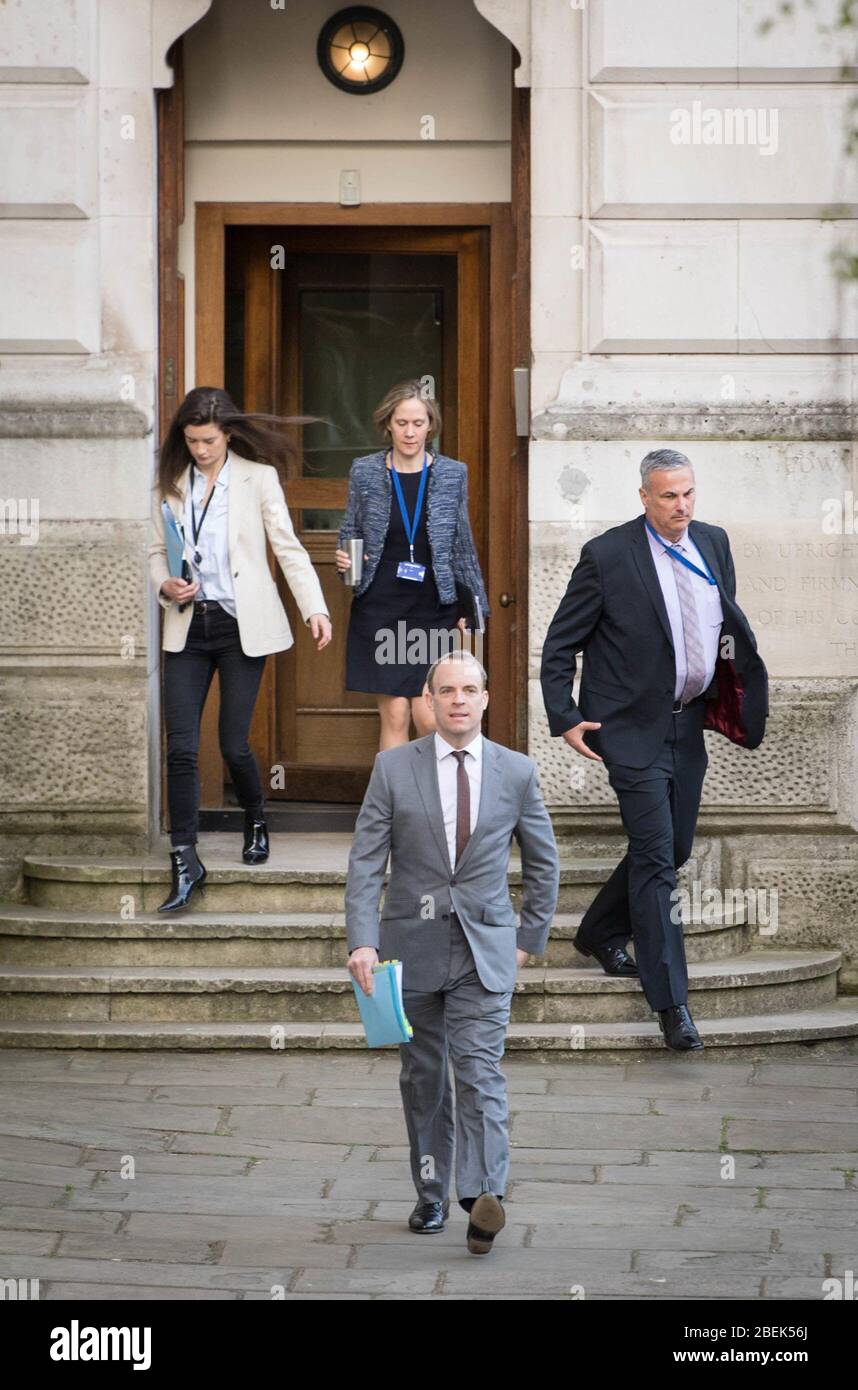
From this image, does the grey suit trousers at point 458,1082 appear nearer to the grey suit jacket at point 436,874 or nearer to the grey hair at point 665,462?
the grey suit jacket at point 436,874

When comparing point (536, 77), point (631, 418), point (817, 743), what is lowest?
point (817, 743)

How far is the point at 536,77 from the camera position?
895 centimetres

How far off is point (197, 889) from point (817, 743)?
266 centimetres

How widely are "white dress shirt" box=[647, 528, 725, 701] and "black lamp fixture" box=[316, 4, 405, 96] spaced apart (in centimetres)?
323

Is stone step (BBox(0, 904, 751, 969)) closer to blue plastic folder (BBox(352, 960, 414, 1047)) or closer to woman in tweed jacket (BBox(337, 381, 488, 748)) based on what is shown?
woman in tweed jacket (BBox(337, 381, 488, 748))

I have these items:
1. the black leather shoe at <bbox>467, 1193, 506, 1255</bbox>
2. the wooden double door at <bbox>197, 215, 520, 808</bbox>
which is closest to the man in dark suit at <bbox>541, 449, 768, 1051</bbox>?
the black leather shoe at <bbox>467, 1193, 506, 1255</bbox>

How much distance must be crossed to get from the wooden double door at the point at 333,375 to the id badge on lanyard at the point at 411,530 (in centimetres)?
120

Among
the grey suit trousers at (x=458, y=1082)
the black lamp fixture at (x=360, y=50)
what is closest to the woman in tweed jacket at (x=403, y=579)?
the black lamp fixture at (x=360, y=50)

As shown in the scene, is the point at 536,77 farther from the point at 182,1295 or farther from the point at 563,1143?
the point at 182,1295

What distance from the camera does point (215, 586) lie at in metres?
8.47

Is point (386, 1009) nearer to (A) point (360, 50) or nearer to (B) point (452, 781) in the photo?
(B) point (452, 781)

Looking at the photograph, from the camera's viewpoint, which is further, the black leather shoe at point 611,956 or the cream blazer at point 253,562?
the cream blazer at point 253,562

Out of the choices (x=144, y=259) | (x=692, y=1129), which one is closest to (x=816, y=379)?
(x=144, y=259)

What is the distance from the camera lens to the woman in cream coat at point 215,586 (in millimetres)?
8367
